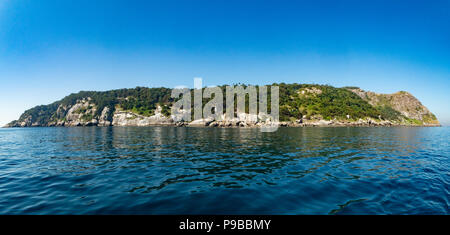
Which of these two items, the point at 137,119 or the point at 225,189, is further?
the point at 137,119

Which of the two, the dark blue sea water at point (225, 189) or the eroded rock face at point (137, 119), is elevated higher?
the eroded rock face at point (137, 119)

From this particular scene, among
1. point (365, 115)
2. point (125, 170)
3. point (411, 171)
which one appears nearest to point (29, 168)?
point (125, 170)

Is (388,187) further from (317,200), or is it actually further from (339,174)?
(317,200)

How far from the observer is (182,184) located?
11539 millimetres

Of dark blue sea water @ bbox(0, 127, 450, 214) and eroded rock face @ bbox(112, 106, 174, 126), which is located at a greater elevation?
eroded rock face @ bbox(112, 106, 174, 126)

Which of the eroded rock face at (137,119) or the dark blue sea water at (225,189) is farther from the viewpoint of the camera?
the eroded rock face at (137,119)

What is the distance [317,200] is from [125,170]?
1396 centimetres

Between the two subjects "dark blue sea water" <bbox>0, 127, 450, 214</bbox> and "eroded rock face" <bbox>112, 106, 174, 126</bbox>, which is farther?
"eroded rock face" <bbox>112, 106, 174, 126</bbox>

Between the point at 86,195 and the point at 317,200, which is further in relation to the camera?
the point at 86,195

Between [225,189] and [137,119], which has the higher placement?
[137,119]

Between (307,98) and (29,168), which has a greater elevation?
(307,98)
